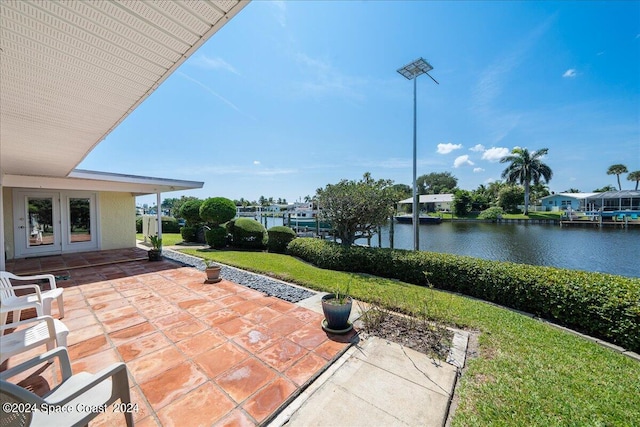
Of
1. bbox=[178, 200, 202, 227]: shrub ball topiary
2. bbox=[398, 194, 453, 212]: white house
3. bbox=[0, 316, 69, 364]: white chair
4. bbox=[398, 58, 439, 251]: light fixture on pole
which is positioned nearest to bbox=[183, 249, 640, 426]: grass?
bbox=[0, 316, 69, 364]: white chair

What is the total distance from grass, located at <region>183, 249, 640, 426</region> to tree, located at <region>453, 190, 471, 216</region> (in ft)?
122

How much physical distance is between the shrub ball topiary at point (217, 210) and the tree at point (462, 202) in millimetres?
35858

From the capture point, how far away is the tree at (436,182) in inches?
2487

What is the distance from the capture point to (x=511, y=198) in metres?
35.8

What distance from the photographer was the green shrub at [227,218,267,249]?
10.1 m

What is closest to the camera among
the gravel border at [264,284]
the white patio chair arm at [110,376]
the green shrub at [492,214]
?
the white patio chair arm at [110,376]

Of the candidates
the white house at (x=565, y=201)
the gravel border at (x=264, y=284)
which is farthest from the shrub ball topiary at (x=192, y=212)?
the white house at (x=565, y=201)

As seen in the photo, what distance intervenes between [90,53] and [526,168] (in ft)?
151

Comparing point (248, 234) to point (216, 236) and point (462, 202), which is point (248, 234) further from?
point (462, 202)

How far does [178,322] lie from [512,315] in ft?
16.9

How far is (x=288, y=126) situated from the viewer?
38.0ft

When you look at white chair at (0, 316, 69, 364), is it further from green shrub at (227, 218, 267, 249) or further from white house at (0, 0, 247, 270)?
green shrub at (227, 218, 267, 249)

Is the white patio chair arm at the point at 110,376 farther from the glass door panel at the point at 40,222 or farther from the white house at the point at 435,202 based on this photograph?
the white house at the point at 435,202

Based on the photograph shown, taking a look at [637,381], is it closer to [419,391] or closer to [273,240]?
[419,391]
